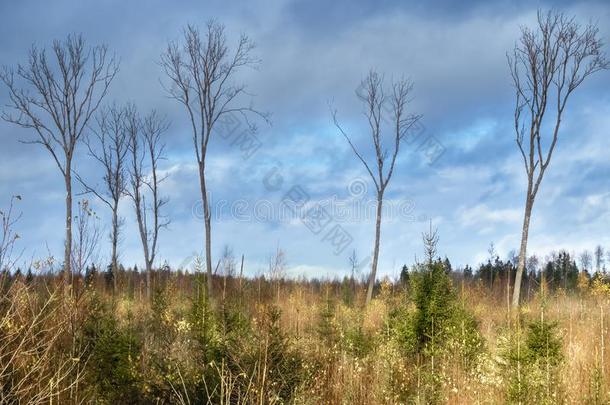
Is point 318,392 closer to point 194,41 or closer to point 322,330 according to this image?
point 322,330

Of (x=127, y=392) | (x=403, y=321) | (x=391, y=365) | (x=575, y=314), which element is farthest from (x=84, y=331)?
(x=575, y=314)

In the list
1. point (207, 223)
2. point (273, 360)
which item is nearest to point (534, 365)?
point (273, 360)

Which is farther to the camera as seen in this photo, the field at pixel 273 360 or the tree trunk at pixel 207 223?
the tree trunk at pixel 207 223

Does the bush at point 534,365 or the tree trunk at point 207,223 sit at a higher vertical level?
the tree trunk at point 207,223

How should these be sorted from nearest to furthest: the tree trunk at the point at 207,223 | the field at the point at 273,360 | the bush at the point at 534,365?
the field at the point at 273,360 < the bush at the point at 534,365 < the tree trunk at the point at 207,223

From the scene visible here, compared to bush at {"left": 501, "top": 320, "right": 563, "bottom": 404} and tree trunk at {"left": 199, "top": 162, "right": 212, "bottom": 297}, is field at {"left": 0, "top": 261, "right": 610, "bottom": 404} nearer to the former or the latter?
bush at {"left": 501, "top": 320, "right": 563, "bottom": 404}

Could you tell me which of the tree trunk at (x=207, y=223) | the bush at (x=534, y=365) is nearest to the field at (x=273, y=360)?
the bush at (x=534, y=365)

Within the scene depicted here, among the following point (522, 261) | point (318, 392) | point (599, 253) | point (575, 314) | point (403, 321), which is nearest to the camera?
point (318, 392)

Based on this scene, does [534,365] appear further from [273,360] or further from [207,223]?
[207,223]

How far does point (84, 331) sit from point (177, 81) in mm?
15014

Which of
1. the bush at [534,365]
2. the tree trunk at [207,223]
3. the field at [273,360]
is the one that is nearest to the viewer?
the field at [273,360]

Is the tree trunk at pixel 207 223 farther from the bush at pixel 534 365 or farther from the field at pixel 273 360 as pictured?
the bush at pixel 534 365

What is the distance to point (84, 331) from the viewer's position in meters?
9.29

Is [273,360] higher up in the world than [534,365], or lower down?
higher up
